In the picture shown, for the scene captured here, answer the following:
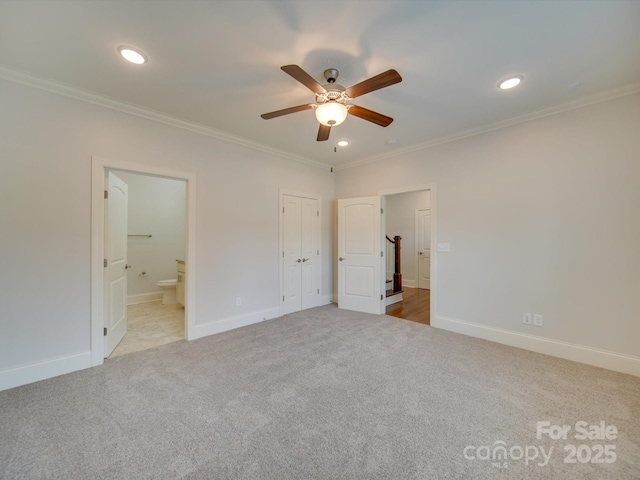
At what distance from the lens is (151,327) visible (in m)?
3.75

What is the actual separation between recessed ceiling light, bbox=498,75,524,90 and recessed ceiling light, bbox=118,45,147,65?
Result: 10.2 feet

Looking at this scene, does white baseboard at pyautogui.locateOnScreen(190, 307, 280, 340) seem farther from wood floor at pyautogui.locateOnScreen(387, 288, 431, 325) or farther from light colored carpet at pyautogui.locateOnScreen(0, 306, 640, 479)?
wood floor at pyautogui.locateOnScreen(387, 288, 431, 325)

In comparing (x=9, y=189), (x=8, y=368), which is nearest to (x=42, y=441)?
(x=8, y=368)

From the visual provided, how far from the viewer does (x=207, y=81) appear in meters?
2.35

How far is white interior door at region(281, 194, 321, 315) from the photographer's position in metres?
4.38

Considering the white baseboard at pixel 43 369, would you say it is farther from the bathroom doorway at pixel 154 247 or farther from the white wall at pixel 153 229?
the white wall at pixel 153 229

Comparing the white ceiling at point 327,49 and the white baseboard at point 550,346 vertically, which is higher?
the white ceiling at point 327,49

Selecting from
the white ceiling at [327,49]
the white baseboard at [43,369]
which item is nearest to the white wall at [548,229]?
the white ceiling at [327,49]

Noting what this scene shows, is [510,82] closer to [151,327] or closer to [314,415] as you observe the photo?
[314,415]

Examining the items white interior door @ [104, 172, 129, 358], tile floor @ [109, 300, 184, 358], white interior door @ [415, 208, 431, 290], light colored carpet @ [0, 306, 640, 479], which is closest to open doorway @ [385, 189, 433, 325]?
white interior door @ [415, 208, 431, 290]

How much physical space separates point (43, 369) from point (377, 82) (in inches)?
149

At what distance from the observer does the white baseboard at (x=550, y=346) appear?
2484mm

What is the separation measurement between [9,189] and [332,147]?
3.59 meters

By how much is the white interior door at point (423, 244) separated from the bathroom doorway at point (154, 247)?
559 cm
